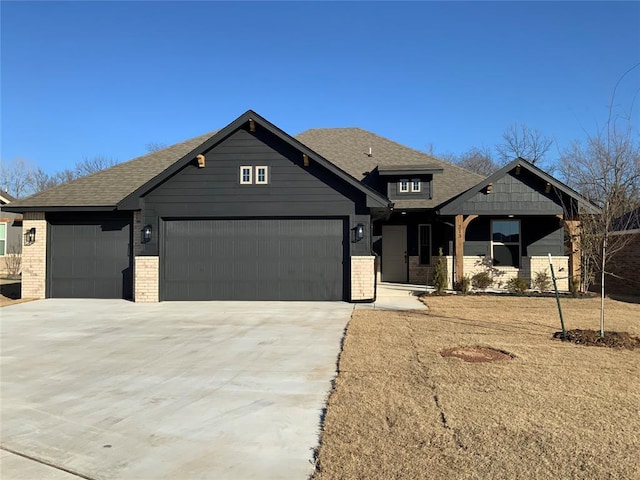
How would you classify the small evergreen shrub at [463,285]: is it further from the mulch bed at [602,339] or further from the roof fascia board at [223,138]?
the mulch bed at [602,339]

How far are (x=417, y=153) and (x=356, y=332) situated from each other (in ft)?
44.6

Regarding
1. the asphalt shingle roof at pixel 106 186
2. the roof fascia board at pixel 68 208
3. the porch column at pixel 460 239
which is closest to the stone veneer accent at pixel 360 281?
the porch column at pixel 460 239

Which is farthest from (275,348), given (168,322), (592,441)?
(592,441)

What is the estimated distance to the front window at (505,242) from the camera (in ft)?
54.2

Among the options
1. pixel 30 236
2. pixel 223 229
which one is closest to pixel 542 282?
pixel 223 229

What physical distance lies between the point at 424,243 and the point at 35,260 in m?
13.4

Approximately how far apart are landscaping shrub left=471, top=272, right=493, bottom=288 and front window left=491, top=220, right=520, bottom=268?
1202mm

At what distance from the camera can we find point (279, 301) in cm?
1284

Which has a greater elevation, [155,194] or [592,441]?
[155,194]

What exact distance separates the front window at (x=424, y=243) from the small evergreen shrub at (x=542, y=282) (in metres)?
4.00

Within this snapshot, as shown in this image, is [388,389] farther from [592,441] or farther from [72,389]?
[72,389]

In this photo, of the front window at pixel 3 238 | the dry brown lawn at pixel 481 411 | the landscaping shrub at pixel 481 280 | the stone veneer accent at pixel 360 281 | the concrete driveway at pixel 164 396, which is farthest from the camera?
the front window at pixel 3 238

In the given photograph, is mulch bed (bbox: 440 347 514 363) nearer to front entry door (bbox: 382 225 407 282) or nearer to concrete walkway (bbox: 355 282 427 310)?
concrete walkway (bbox: 355 282 427 310)

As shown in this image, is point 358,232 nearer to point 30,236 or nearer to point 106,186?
point 106,186
